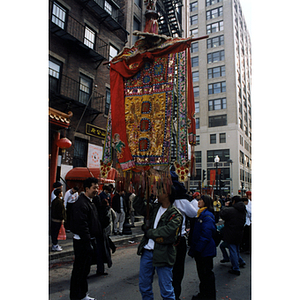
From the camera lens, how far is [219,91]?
44312mm

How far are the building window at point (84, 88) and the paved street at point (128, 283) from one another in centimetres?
930

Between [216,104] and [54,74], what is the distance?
121ft

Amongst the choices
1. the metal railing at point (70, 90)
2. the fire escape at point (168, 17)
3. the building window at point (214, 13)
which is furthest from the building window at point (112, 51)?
the building window at point (214, 13)

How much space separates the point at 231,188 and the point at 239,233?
3454cm

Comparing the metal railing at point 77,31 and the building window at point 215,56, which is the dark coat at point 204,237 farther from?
the building window at point 215,56

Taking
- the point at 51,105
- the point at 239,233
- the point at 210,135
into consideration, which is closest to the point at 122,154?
the point at 239,233

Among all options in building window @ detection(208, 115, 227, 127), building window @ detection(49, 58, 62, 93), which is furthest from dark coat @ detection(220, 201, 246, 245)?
building window @ detection(208, 115, 227, 127)

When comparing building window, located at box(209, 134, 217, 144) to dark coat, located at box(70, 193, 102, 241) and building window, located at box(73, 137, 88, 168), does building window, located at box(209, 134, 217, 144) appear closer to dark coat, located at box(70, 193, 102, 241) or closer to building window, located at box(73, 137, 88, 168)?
building window, located at box(73, 137, 88, 168)

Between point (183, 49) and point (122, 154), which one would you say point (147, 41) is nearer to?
point (183, 49)

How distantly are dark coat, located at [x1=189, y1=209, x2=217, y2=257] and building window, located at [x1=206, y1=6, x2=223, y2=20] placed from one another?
4865cm

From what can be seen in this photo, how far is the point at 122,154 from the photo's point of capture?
4453 mm

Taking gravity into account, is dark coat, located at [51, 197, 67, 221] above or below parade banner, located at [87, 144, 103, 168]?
below

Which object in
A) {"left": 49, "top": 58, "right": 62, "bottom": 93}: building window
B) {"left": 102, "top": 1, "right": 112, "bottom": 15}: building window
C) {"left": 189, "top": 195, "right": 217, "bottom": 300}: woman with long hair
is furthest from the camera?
{"left": 102, "top": 1, "right": 112, "bottom": 15}: building window

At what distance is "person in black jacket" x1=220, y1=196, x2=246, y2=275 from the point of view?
5742 millimetres
